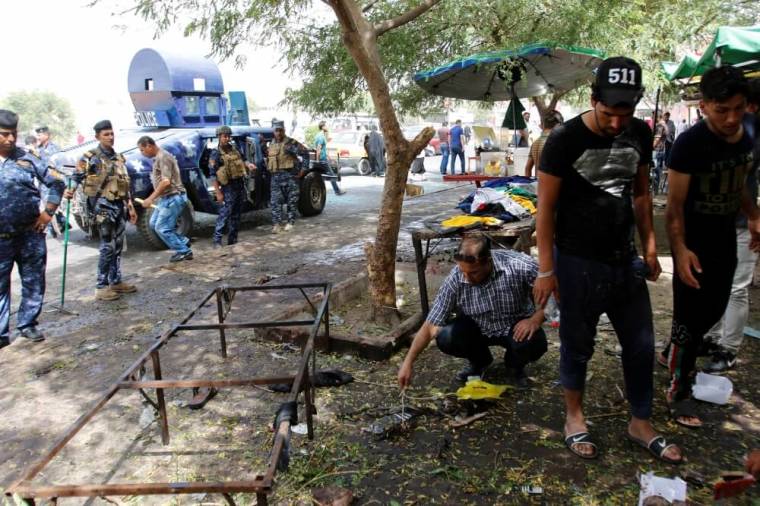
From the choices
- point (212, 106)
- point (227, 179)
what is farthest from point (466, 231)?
point (212, 106)

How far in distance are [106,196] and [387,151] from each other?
3.46 m

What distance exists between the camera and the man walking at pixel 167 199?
7324mm

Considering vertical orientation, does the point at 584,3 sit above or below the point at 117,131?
above

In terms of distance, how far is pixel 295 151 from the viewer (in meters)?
9.45

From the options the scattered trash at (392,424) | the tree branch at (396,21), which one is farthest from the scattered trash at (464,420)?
the tree branch at (396,21)

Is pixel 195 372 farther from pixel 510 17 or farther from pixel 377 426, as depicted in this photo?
pixel 510 17

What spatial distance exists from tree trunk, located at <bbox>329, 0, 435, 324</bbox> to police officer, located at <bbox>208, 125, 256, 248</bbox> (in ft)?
14.5

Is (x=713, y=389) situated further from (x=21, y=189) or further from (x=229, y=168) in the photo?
(x=229, y=168)

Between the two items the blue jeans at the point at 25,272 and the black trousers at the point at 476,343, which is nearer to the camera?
the black trousers at the point at 476,343

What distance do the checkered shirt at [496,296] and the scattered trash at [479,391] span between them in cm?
32

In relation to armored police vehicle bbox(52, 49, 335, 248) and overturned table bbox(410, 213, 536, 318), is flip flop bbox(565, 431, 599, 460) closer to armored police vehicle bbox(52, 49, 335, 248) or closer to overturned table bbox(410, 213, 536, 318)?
overturned table bbox(410, 213, 536, 318)

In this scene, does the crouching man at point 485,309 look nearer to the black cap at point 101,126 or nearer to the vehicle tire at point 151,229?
the black cap at point 101,126

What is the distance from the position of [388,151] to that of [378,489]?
2638mm

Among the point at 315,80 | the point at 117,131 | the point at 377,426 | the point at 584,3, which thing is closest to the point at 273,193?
the point at 315,80
